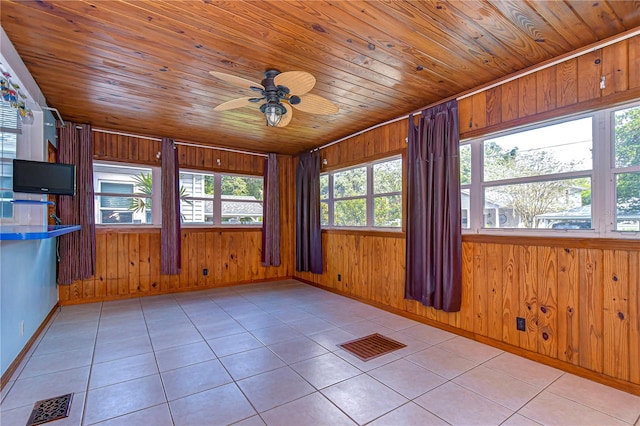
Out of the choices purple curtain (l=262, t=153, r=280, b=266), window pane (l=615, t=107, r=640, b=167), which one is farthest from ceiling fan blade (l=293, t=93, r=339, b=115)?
purple curtain (l=262, t=153, r=280, b=266)

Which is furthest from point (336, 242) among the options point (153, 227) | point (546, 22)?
point (546, 22)

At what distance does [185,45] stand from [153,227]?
3337 millimetres

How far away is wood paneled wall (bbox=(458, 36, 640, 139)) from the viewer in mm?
2211

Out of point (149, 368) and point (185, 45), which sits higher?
point (185, 45)

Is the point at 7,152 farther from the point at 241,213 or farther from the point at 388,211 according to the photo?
the point at 388,211

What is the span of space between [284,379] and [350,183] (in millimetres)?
3243

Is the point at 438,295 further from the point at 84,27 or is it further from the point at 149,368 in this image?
the point at 84,27

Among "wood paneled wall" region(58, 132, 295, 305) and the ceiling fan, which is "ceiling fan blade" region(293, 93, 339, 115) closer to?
the ceiling fan

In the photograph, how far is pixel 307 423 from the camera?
1826 millimetres

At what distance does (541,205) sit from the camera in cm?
271

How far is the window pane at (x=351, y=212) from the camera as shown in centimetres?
470

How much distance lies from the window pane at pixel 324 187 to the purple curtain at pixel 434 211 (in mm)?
2008

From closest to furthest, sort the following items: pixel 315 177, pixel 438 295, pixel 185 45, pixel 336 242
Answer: pixel 185 45 → pixel 438 295 → pixel 336 242 → pixel 315 177

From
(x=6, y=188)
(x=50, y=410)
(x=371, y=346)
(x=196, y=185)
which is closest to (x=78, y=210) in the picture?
(x=196, y=185)
